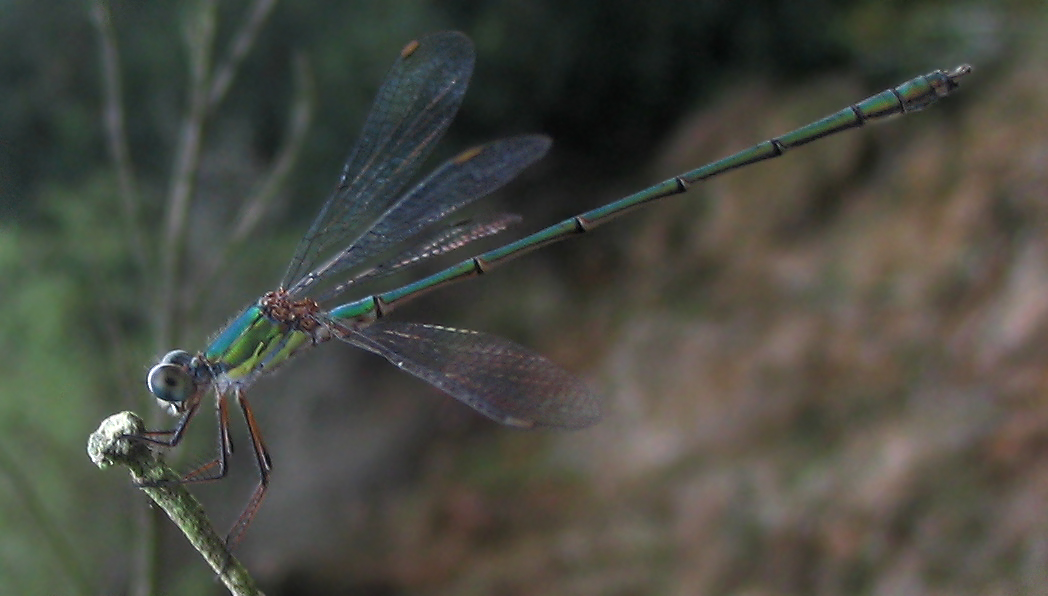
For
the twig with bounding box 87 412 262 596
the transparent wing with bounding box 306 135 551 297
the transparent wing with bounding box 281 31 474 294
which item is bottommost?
the twig with bounding box 87 412 262 596

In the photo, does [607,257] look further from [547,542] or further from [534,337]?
[547,542]

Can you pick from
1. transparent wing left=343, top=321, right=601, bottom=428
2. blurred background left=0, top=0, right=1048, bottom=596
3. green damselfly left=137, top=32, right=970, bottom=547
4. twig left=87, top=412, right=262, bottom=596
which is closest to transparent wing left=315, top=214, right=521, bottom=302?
green damselfly left=137, top=32, right=970, bottom=547

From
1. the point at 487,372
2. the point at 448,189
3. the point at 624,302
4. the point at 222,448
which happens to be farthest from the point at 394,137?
the point at 624,302

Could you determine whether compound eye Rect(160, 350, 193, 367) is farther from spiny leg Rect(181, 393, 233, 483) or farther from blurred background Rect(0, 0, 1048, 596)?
blurred background Rect(0, 0, 1048, 596)

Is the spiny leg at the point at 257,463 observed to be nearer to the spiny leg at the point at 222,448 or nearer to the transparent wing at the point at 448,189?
the spiny leg at the point at 222,448

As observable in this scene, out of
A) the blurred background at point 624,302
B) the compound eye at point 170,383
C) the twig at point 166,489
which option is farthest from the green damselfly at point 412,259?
the blurred background at point 624,302

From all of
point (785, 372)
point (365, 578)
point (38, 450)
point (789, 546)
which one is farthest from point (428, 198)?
point (365, 578)
